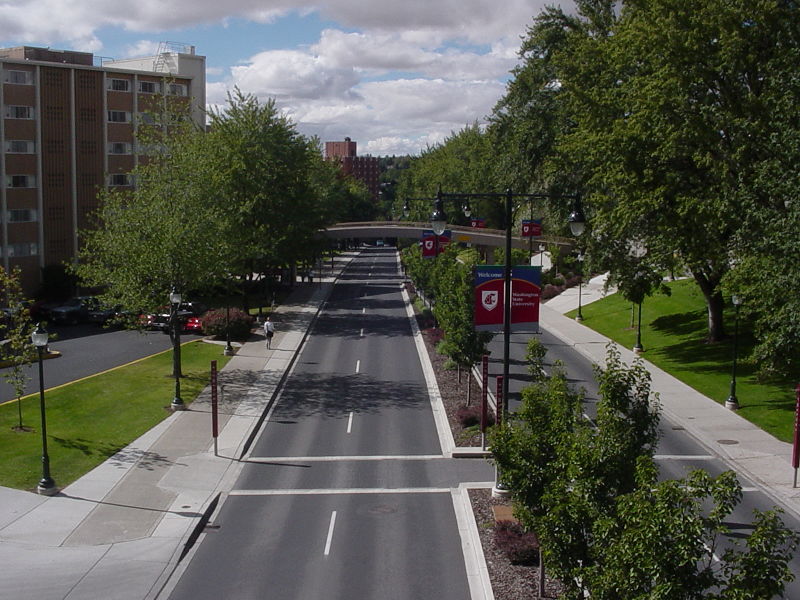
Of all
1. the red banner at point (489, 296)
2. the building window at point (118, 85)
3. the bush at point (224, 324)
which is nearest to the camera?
the red banner at point (489, 296)

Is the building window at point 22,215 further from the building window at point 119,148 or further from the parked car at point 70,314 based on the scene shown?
the parked car at point 70,314

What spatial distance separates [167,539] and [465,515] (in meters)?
7.12

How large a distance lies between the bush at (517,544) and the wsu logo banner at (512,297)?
6453 millimetres

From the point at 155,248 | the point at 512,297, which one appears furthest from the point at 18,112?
the point at 512,297

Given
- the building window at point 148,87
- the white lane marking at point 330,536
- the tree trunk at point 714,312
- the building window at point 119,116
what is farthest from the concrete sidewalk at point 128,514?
the building window at point 148,87

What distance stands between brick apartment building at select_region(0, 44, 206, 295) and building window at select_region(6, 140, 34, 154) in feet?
Answer: 0.25

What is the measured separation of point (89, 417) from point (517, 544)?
1768 cm

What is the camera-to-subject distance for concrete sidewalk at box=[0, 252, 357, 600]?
1625cm

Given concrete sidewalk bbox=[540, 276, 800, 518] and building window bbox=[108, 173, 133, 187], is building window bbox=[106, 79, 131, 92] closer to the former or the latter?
building window bbox=[108, 173, 133, 187]

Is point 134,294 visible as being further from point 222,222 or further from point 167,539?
point 167,539

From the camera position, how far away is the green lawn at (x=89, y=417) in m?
23.4

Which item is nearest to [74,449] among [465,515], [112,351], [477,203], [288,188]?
[465,515]

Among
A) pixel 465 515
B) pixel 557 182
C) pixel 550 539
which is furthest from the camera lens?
pixel 557 182

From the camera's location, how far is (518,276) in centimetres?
2275
